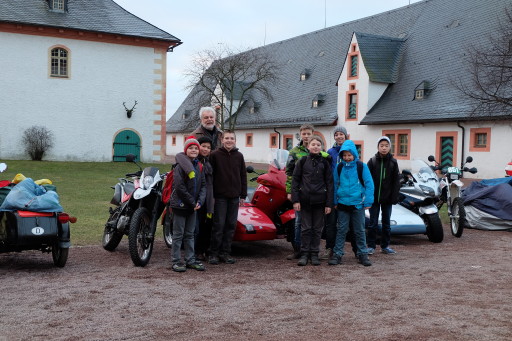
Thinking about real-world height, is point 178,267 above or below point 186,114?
below

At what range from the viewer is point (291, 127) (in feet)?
128

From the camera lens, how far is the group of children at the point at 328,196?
7.20 m

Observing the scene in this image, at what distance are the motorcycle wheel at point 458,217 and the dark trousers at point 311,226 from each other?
11.7ft

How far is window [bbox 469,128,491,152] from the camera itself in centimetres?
2691

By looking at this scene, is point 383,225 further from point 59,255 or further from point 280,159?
point 59,255

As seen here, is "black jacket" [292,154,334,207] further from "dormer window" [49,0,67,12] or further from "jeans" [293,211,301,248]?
"dormer window" [49,0,67,12]

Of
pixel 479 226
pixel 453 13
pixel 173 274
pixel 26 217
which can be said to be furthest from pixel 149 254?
pixel 453 13

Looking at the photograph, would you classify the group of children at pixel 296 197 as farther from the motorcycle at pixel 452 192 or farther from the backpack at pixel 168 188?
the motorcycle at pixel 452 192

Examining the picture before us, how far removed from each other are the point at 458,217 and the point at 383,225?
7.56ft

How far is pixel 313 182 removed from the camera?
717 cm

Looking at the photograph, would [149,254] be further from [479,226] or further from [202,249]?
[479,226]

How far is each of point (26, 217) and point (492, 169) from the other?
2430 cm

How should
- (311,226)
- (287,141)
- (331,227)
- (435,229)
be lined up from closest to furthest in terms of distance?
(311,226)
(331,227)
(435,229)
(287,141)

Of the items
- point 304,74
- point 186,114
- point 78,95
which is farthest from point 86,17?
point 186,114
